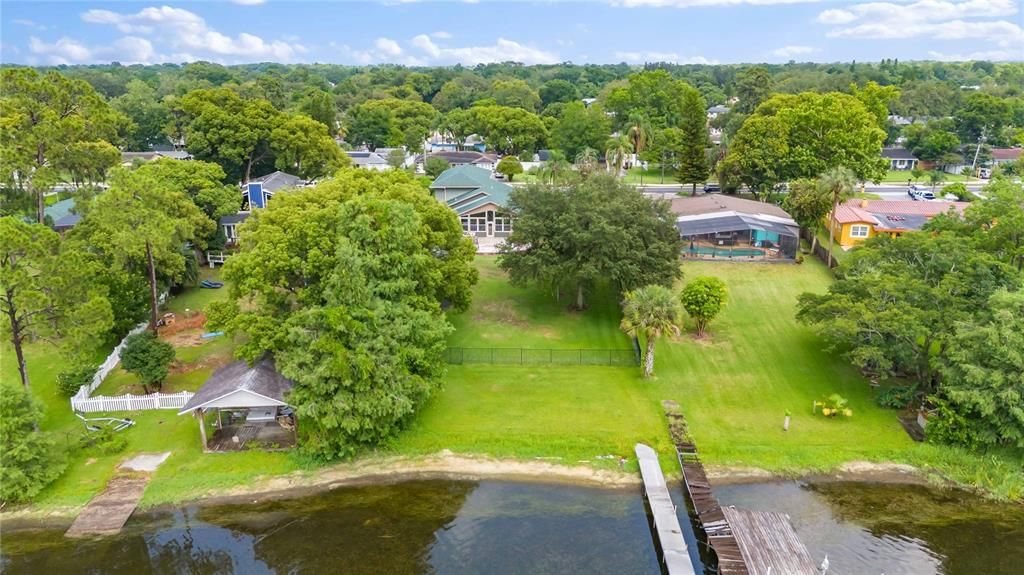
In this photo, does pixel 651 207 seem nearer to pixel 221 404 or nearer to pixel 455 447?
pixel 455 447

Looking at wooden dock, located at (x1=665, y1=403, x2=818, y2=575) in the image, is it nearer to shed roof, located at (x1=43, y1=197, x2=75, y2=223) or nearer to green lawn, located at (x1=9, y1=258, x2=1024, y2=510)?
green lawn, located at (x1=9, y1=258, x2=1024, y2=510)

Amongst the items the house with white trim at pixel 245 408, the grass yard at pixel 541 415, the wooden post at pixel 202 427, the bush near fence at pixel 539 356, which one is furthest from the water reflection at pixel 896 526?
the wooden post at pixel 202 427

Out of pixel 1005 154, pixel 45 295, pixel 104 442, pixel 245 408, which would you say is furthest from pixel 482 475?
pixel 1005 154

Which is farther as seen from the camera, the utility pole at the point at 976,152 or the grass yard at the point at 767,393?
the utility pole at the point at 976,152

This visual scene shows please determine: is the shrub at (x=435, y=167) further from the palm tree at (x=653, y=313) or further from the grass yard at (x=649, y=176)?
the palm tree at (x=653, y=313)

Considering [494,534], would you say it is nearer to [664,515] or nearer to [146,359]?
[664,515]

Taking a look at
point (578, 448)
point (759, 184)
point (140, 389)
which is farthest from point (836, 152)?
point (140, 389)
